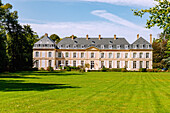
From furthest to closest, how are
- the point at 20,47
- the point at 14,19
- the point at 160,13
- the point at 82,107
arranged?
the point at 20,47 → the point at 14,19 → the point at 160,13 → the point at 82,107

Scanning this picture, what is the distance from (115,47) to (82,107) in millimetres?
48690

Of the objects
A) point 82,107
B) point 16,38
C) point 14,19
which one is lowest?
point 82,107

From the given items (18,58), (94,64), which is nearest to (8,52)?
(18,58)

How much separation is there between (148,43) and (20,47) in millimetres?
29243

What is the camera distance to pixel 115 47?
55875 mm

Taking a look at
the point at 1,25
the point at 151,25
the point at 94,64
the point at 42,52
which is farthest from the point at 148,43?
the point at 151,25

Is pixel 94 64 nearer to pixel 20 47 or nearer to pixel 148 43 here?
pixel 148 43

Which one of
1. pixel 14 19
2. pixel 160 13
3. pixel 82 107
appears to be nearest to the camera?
pixel 82 107

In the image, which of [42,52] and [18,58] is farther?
[42,52]

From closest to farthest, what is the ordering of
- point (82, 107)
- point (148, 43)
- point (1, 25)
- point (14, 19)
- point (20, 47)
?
point (82, 107)
point (1, 25)
point (14, 19)
point (20, 47)
point (148, 43)

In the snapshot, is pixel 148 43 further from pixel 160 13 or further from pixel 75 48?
pixel 160 13

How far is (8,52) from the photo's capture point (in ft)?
125

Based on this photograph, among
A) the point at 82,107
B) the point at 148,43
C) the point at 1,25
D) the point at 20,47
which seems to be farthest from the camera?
the point at 148,43

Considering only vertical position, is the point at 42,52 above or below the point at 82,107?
above
